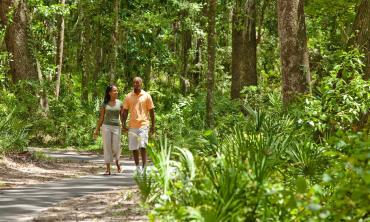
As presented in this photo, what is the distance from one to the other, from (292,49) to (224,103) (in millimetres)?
11034

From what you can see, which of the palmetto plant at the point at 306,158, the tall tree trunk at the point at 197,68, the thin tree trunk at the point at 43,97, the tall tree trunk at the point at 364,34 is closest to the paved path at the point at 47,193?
the palmetto plant at the point at 306,158

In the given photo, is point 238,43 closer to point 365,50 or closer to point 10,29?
point 10,29

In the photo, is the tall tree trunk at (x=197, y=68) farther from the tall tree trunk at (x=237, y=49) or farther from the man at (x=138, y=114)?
the man at (x=138, y=114)

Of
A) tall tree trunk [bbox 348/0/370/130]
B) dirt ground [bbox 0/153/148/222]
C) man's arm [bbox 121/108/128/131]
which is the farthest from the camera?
man's arm [bbox 121/108/128/131]

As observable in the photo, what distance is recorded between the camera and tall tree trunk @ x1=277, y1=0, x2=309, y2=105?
15680mm

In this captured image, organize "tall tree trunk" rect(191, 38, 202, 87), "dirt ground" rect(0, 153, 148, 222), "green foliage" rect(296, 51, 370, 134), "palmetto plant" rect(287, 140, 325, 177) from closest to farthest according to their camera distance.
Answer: "dirt ground" rect(0, 153, 148, 222) → "palmetto plant" rect(287, 140, 325, 177) → "green foliage" rect(296, 51, 370, 134) → "tall tree trunk" rect(191, 38, 202, 87)

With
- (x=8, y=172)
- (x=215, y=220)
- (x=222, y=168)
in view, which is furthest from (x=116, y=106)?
(x=215, y=220)

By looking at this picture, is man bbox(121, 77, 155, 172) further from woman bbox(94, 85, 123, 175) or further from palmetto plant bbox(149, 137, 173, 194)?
palmetto plant bbox(149, 137, 173, 194)

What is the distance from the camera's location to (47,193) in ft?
41.9

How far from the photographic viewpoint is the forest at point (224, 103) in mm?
7027

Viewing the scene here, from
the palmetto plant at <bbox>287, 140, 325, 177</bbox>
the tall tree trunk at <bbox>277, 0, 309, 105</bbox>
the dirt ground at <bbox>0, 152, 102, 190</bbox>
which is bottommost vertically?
the dirt ground at <bbox>0, 152, 102, 190</bbox>

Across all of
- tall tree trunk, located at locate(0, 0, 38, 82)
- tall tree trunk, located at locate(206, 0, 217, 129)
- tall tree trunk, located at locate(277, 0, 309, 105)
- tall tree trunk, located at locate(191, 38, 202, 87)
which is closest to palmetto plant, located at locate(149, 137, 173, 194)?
tall tree trunk, located at locate(277, 0, 309, 105)

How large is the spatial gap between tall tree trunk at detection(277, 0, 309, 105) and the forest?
1.0 inches

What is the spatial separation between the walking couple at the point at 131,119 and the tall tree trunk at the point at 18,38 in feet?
34.1
